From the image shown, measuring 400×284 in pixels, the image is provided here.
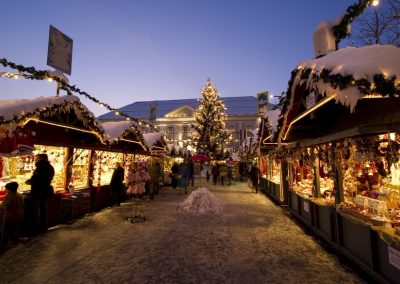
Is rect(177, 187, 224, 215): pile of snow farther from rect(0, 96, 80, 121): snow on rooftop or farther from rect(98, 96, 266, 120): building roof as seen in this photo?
rect(98, 96, 266, 120): building roof

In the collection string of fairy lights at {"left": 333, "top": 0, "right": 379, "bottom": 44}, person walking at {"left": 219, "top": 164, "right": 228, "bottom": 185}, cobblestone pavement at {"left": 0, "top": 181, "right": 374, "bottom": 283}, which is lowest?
cobblestone pavement at {"left": 0, "top": 181, "right": 374, "bottom": 283}

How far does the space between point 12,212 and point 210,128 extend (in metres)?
31.0

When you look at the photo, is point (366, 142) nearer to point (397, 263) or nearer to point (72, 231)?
point (397, 263)

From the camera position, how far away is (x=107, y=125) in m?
12.3

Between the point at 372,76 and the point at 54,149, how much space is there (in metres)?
9.47

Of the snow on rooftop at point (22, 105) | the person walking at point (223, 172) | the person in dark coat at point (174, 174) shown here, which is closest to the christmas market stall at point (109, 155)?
the snow on rooftop at point (22, 105)

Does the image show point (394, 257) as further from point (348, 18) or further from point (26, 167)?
point (26, 167)

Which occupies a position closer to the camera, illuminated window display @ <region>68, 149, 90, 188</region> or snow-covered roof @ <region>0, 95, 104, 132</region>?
snow-covered roof @ <region>0, 95, 104, 132</region>

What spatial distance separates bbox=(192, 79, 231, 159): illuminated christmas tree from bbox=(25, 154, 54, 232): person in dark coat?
28442 mm

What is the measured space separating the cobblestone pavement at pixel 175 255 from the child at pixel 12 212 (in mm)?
419

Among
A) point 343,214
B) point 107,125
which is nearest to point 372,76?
point 343,214

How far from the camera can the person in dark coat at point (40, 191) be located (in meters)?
7.08

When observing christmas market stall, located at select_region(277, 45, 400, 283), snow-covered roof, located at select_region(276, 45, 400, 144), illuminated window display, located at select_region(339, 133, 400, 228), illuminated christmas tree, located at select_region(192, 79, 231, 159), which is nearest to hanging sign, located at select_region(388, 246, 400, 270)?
christmas market stall, located at select_region(277, 45, 400, 283)

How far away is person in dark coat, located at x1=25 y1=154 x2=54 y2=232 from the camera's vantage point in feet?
23.2
